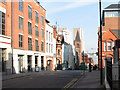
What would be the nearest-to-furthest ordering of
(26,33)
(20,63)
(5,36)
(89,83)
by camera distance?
(89,83)
(5,36)
(20,63)
(26,33)

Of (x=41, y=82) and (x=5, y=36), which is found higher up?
(x=5, y=36)

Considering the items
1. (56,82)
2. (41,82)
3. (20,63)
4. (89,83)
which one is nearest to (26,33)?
(20,63)

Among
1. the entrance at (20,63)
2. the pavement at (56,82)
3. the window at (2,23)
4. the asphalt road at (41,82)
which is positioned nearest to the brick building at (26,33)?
the entrance at (20,63)

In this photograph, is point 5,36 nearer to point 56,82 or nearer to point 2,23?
point 2,23

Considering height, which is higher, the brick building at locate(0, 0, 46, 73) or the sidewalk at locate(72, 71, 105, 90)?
the brick building at locate(0, 0, 46, 73)

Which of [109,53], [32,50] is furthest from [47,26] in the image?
[109,53]

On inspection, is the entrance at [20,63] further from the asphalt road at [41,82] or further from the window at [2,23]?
the asphalt road at [41,82]

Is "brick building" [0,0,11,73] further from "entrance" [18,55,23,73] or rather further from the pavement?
the pavement

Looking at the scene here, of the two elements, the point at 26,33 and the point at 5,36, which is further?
the point at 26,33

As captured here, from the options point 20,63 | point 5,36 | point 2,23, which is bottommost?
point 20,63

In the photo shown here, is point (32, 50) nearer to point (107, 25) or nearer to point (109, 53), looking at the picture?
point (109, 53)

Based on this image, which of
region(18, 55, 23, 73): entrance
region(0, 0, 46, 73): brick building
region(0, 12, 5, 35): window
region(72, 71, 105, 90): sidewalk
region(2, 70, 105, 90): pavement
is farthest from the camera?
region(18, 55, 23, 73): entrance

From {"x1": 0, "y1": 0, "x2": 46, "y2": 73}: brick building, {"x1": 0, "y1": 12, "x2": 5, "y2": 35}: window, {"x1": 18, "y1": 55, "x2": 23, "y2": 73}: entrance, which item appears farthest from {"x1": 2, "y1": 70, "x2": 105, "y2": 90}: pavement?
{"x1": 18, "y1": 55, "x2": 23, "y2": 73}: entrance

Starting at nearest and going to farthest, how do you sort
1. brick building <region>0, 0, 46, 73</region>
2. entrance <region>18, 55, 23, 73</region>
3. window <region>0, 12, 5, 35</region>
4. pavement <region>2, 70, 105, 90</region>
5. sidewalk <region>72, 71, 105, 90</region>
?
sidewalk <region>72, 71, 105, 90</region> < pavement <region>2, 70, 105, 90</region> < window <region>0, 12, 5, 35</region> < brick building <region>0, 0, 46, 73</region> < entrance <region>18, 55, 23, 73</region>
